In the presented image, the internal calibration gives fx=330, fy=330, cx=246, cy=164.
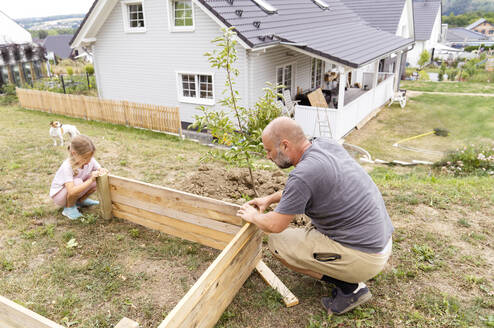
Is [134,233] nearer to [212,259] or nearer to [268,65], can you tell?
[212,259]

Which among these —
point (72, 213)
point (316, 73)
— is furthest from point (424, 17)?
point (72, 213)

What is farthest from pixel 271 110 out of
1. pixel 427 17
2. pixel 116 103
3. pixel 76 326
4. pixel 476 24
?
pixel 476 24

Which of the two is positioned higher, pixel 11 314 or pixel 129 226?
pixel 11 314

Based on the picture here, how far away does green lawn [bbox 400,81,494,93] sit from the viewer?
2192 cm

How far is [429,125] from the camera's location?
14289 mm

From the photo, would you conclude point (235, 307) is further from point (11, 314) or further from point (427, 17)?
point (427, 17)

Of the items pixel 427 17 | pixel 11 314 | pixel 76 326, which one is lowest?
pixel 76 326

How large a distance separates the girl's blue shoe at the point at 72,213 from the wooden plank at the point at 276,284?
9.46 feet

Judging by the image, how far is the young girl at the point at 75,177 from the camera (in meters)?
4.31

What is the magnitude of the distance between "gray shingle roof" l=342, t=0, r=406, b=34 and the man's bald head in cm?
2042

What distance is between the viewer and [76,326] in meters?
3.07

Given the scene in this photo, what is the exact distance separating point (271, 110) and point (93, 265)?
9.36 ft

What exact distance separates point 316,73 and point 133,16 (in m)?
8.71

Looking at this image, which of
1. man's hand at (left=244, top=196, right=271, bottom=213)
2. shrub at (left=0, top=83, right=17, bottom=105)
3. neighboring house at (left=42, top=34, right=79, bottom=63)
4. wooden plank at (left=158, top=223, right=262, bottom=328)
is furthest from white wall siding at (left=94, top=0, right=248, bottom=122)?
neighboring house at (left=42, top=34, right=79, bottom=63)
